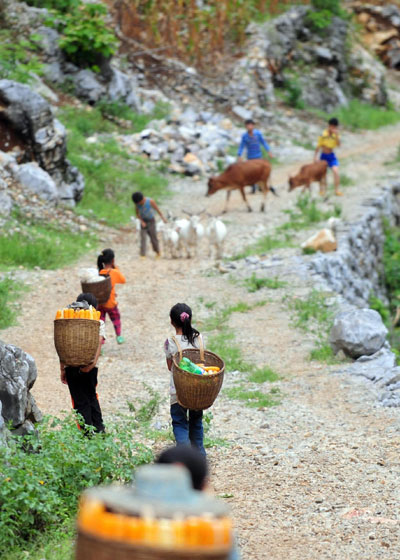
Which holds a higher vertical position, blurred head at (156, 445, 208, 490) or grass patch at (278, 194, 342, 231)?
blurred head at (156, 445, 208, 490)

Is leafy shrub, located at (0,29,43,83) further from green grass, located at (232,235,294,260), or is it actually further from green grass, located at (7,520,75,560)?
green grass, located at (7,520,75,560)

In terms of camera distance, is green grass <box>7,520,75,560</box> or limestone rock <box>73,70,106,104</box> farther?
limestone rock <box>73,70,106,104</box>

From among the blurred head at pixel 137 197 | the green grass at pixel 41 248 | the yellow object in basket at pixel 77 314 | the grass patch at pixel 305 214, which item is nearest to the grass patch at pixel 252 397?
the yellow object in basket at pixel 77 314

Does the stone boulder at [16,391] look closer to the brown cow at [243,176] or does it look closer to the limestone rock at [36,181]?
the limestone rock at [36,181]

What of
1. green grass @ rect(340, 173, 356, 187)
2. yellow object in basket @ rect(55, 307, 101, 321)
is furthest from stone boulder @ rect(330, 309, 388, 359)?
green grass @ rect(340, 173, 356, 187)

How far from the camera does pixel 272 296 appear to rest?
1198cm

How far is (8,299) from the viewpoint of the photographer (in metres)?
11.1

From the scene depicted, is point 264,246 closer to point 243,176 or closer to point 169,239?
point 169,239

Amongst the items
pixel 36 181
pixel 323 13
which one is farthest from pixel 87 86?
pixel 323 13

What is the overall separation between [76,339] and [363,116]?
24.9 metres

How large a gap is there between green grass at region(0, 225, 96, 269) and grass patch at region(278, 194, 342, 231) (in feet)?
14.1

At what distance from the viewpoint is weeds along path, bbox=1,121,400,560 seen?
5.38 meters

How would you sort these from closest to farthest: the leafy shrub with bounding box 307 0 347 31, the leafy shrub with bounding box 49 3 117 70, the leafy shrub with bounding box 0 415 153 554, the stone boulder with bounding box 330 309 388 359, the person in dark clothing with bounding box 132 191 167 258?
the leafy shrub with bounding box 0 415 153 554 → the stone boulder with bounding box 330 309 388 359 → the person in dark clothing with bounding box 132 191 167 258 → the leafy shrub with bounding box 49 3 117 70 → the leafy shrub with bounding box 307 0 347 31

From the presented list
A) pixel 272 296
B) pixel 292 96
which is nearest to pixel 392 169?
pixel 292 96
